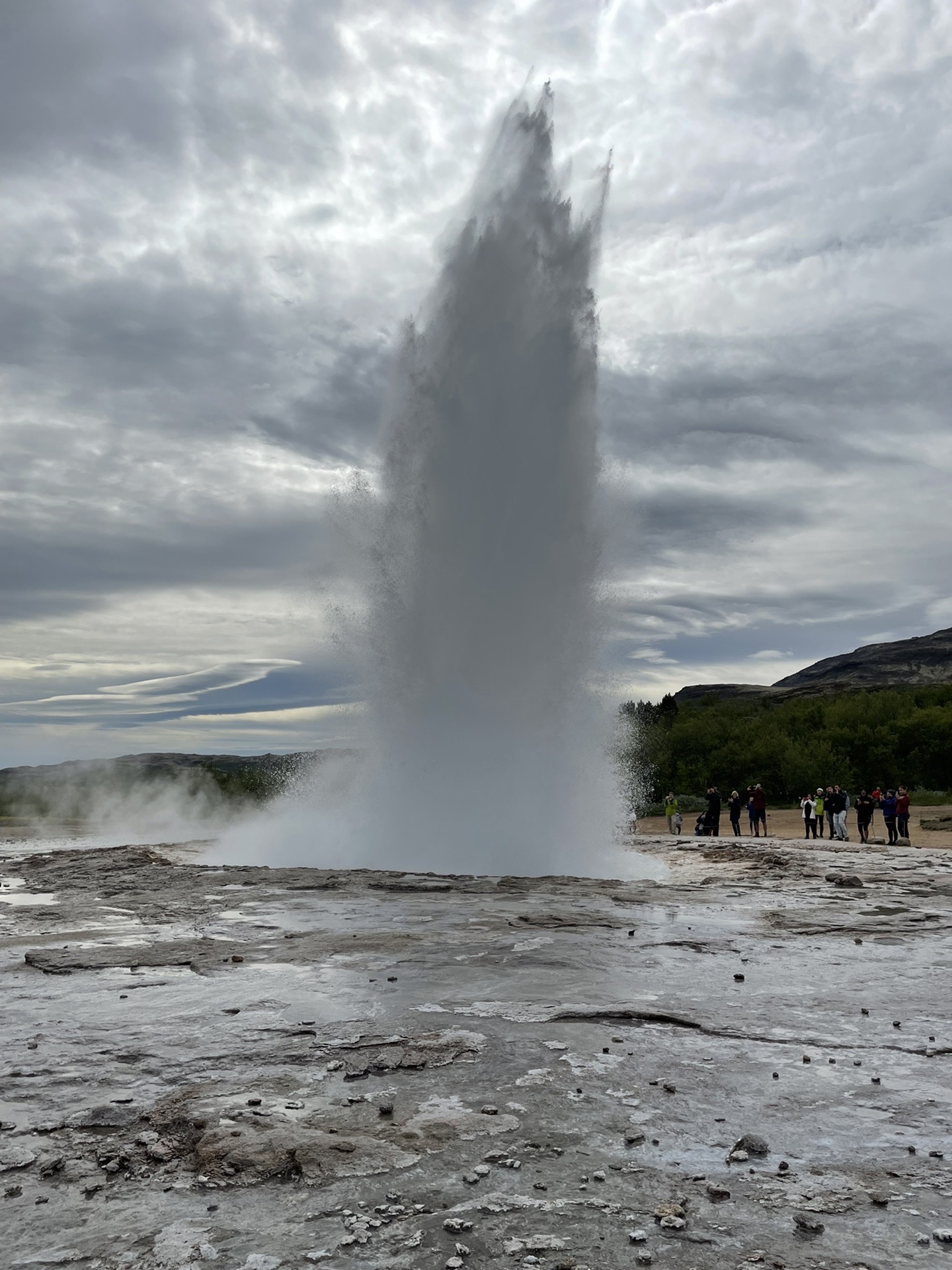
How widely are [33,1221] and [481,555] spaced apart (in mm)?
15199

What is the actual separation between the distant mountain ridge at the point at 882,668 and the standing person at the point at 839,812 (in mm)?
104241

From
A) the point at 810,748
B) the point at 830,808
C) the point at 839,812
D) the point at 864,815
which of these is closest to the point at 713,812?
the point at 830,808

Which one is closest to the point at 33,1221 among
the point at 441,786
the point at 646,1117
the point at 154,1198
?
the point at 154,1198

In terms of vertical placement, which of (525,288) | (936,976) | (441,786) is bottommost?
(936,976)

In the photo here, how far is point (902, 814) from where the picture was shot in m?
24.8

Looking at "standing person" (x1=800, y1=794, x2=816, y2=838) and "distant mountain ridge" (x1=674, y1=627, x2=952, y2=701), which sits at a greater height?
"distant mountain ridge" (x1=674, y1=627, x2=952, y2=701)

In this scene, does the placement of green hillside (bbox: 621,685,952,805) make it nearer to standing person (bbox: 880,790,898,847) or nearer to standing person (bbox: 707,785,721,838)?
standing person (bbox: 707,785,721,838)

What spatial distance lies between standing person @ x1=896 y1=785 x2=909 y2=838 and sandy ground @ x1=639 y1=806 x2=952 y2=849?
473 mm

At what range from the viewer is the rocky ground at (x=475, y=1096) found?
11.4 ft

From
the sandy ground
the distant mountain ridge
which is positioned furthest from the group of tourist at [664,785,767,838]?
the distant mountain ridge

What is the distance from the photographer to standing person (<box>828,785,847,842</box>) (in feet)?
88.0

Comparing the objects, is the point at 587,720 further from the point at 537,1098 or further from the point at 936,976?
the point at 537,1098

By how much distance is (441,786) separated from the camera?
58.0ft

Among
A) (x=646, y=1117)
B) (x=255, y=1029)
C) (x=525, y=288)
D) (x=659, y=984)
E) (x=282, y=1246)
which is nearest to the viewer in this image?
(x=282, y=1246)
